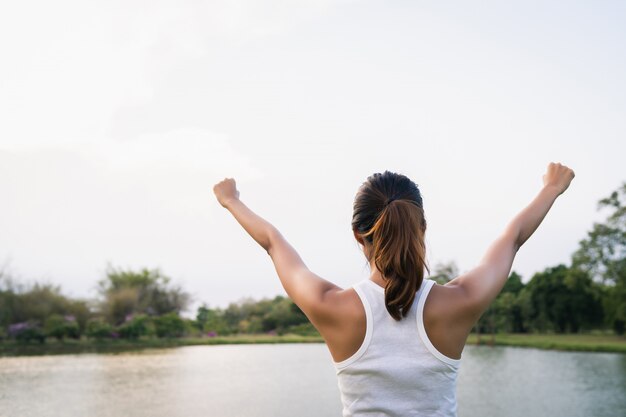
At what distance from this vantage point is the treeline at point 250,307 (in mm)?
27219

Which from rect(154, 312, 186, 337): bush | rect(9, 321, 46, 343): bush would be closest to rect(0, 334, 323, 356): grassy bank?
rect(9, 321, 46, 343): bush

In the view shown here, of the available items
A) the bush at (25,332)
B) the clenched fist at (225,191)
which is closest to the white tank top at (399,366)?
the clenched fist at (225,191)

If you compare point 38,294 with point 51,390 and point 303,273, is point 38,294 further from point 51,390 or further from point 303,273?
point 303,273

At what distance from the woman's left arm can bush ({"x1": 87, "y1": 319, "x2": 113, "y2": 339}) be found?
94.6 feet

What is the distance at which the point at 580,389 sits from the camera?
1365 cm

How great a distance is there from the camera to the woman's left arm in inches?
39.9

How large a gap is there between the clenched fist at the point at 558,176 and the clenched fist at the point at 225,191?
0.62 m

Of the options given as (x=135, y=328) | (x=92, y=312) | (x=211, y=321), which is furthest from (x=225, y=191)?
(x=211, y=321)

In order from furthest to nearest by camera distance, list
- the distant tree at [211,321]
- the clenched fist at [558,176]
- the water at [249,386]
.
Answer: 1. the distant tree at [211,321]
2. the water at [249,386]
3. the clenched fist at [558,176]

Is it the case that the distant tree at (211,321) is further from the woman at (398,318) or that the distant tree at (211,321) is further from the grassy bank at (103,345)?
the woman at (398,318)

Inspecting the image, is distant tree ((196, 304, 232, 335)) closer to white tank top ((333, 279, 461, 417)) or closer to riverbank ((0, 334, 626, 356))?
riverbank ((0, 334, 626, 356))

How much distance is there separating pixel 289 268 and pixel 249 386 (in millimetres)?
14123

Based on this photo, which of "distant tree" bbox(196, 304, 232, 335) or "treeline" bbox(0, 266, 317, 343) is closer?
"treeline" bbox(0, 266, 317, 343)

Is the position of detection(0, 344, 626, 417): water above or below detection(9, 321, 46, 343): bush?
below
